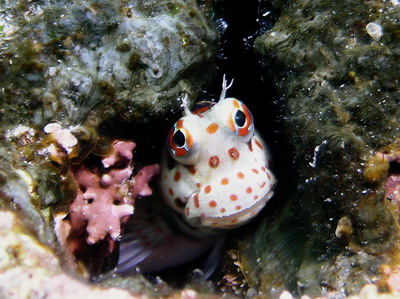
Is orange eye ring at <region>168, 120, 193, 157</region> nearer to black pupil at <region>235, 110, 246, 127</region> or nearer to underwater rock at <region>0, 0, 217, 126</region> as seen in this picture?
underwater rock at <region>0, 0, 217, 126</region>

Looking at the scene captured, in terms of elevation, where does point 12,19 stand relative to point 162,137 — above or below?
above

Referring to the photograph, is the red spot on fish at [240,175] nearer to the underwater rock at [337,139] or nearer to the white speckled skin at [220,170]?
the white speckled skin at [220,170]

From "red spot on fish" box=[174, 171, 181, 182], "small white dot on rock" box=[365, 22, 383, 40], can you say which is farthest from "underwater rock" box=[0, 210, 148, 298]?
"small white dot on rock" box=[365, 22, 383, 40]

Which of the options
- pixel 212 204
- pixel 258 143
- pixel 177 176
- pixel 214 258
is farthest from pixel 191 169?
pixel 214 258

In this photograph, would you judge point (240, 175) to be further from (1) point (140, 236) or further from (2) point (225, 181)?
(1) point (140, 236)

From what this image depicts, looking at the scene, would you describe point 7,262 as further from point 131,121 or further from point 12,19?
point 12,19

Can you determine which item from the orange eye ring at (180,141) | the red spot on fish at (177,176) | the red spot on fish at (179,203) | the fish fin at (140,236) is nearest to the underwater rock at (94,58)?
the orange eye ring at (180,141)

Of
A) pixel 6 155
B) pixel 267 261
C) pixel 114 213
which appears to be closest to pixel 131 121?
pixel 114 213
